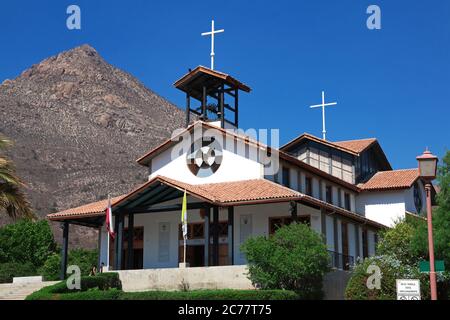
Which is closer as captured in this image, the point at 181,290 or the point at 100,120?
the point at 181,290

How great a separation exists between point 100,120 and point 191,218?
8988 centimetres

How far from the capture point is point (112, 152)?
350 feet

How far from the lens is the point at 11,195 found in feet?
59.5

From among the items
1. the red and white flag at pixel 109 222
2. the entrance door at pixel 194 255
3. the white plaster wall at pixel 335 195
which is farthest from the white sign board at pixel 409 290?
the white plaster wall at pixel 335 195

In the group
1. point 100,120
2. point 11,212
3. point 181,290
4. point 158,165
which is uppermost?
point 100,120

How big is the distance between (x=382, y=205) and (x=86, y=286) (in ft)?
73.1

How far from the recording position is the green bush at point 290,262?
26.8 m

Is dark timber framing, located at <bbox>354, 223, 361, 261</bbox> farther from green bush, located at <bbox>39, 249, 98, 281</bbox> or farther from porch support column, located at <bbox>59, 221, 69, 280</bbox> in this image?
green bush, located at <bbox>39, 249, 98, 281</bbox>

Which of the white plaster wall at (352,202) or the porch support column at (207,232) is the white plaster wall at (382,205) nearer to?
the white plaster wall at (352,202)

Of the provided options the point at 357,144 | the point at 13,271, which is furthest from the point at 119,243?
the point at 357,144

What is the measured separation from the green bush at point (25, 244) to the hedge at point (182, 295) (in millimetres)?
29259

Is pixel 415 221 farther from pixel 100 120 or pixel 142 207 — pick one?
pixel 100 120
